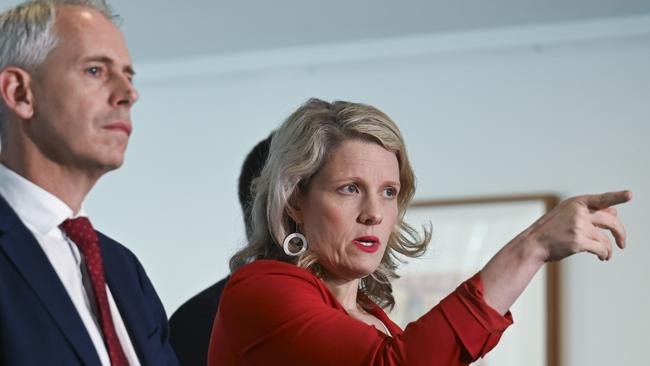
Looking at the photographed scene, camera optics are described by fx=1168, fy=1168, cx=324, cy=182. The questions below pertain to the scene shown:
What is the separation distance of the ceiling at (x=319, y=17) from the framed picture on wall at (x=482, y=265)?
89 centimetres

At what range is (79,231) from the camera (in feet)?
6.36

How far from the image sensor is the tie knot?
1.93m

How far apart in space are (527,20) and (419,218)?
1.13m

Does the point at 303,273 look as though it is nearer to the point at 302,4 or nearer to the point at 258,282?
the point at 258,282

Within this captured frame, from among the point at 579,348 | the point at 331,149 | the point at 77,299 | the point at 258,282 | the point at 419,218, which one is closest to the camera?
the point at 77,299

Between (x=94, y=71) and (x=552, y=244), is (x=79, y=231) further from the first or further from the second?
(x=552, y=244)

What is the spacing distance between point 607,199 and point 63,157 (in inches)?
36.0

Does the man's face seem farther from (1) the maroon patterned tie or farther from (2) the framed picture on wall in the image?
(2) the framed picture on wall

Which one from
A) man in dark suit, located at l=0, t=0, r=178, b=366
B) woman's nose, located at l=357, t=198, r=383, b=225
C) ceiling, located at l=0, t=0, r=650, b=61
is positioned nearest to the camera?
man in dark suit, located at l=0, t=0, r=178, b=366

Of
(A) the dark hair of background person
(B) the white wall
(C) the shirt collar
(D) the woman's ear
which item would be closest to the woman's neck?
(D) the woman's ear

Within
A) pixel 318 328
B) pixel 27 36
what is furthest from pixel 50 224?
pixel 318 328

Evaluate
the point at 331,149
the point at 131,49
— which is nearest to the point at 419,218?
the point at 131,49

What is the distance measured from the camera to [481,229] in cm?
582

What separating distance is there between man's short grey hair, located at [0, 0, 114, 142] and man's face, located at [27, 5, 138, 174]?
2cm
